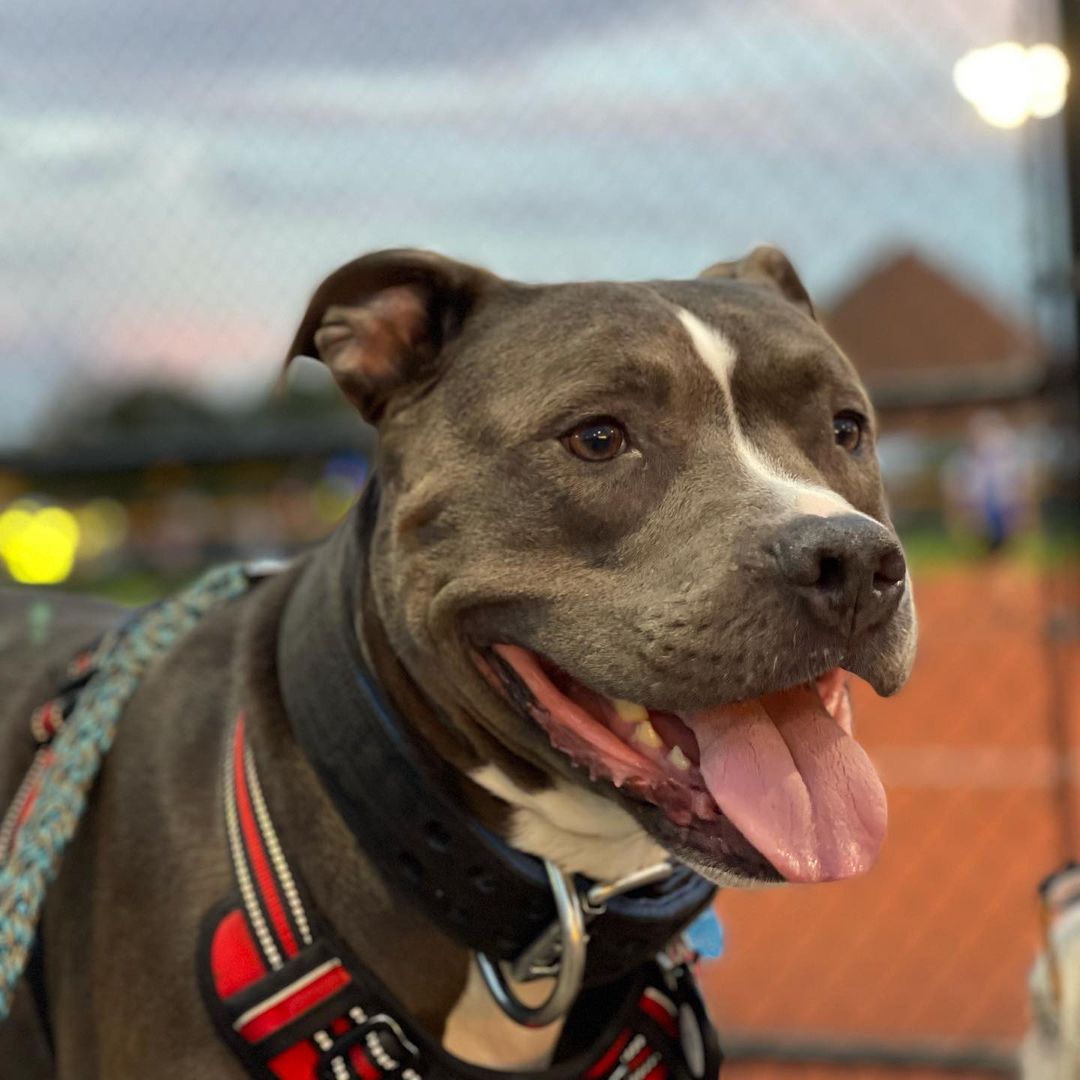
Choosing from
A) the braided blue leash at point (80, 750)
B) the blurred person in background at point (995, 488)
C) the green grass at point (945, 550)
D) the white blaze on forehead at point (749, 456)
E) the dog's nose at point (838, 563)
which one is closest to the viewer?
the dog's nose at point (838, 563)

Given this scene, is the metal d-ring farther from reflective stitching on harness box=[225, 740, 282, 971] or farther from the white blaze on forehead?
the white blaze on forehead

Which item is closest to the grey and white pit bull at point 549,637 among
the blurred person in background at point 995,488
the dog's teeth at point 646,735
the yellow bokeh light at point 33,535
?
the dog's teeth at point 646,735

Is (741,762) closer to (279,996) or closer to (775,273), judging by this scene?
(279,996)

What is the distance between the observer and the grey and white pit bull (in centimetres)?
193

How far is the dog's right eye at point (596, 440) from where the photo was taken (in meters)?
2.11

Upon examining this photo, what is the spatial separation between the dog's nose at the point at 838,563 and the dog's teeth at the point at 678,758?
0.99ft

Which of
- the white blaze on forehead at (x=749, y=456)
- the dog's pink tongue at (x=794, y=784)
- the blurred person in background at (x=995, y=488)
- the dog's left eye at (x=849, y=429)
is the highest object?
the white blaze on forehead at (x=749, y=456)

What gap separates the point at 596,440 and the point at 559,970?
2.53ft

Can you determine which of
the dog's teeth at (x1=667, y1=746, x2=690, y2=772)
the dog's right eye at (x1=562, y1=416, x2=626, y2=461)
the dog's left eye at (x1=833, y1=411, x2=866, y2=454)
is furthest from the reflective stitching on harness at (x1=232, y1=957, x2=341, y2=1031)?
the dog's left eye at (x1=833, y1=411, x2=866, y2=454)

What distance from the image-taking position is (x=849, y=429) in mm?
2336

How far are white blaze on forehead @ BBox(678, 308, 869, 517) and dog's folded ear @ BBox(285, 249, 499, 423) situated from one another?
1.16 ft

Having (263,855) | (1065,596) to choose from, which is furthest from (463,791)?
(1065,596)

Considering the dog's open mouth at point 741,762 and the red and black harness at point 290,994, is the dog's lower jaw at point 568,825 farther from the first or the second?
the red and black harness at point 290,994

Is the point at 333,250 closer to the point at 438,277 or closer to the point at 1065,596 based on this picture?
the point at 438,277
